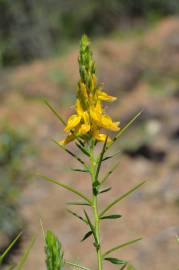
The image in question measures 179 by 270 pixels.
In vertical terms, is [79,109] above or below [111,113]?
below

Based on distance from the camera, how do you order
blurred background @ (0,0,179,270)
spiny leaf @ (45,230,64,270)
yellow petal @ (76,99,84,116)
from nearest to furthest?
spiny leaf @ (45,230,64,270), yellow petal @ (76,99,84,116), blurred background @ (0,0,179,270)

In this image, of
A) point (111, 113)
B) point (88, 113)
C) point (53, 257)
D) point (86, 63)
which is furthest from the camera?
point (111, 113)

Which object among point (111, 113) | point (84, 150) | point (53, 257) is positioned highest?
point (111, 113)

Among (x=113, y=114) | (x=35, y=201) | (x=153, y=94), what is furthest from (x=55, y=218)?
(x=153, y=94)

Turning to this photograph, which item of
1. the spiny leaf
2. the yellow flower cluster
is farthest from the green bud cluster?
the spiny leaf

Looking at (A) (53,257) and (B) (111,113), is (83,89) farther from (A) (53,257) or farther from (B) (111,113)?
(B) (111,113)

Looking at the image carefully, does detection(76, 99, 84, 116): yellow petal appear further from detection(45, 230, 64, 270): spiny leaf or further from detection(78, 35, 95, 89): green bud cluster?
detection(45, 230, 64, 270): spiny leaf

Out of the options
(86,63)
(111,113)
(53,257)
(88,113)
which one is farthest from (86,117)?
(111,113)

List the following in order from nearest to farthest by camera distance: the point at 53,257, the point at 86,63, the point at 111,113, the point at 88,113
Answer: the point at 53,257
the point at 86,63
the point at 88,113
the point at 111,113

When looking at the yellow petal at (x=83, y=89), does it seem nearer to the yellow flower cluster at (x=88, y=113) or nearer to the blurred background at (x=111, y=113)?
the yellow flower cluster at (x=88, y=113)

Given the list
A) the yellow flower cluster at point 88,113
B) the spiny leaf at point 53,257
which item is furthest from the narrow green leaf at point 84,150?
the spiny leaf at point 53,257
